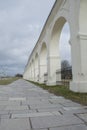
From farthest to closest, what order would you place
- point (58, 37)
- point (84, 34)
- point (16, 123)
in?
1. point (58, 37)
2. point (84, 34)
3. point (16, 123)

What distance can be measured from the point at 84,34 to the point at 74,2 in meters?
1.49

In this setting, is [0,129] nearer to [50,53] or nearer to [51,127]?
[51,127]

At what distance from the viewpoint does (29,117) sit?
3.56 meters

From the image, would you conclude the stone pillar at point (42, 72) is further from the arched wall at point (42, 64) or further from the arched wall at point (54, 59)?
the arched wall at point (54, 59)

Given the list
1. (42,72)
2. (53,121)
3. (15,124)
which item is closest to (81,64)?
(53,121)

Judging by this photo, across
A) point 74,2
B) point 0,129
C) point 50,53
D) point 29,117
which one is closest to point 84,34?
point 74,2

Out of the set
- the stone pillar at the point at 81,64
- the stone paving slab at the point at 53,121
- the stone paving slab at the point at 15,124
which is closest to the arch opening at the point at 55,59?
the stone pillar at the point at 81,64

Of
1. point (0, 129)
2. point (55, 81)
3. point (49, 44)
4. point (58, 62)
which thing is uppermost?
point (49, 44)

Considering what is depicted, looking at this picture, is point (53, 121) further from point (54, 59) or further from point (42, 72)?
point (42, 72)

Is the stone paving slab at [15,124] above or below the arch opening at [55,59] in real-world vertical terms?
below

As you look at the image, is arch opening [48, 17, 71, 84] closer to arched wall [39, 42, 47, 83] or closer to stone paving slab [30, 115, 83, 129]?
arched wall [39, 42, 47, 83]

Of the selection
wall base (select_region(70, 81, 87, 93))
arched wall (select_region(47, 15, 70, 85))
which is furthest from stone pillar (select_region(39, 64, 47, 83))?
wall base (select_region(70, 81, 87, 93))

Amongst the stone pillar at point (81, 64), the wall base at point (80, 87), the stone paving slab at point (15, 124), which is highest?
the stone pillar at point (81, 64)

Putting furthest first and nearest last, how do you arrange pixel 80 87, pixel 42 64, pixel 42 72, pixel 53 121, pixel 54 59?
pixel 42 64, pixel 42 72, pixel 54 59, pixel 80 87, pixel 53 121
